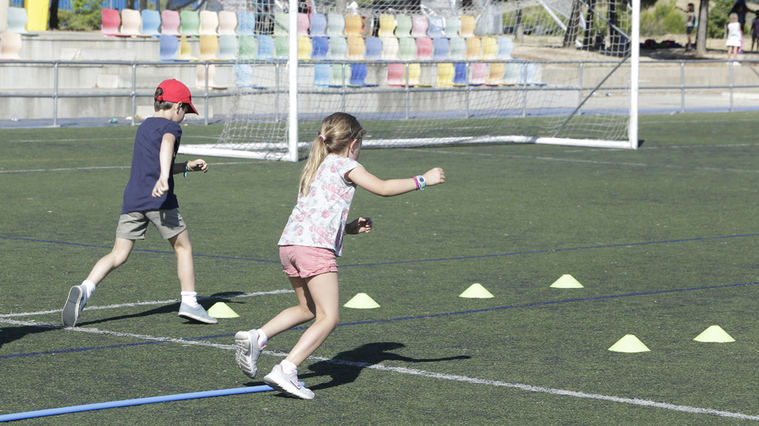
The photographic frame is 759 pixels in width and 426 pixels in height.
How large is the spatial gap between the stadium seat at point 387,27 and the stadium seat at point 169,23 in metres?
5.68

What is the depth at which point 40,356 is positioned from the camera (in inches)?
271

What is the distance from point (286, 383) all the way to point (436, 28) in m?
25.2

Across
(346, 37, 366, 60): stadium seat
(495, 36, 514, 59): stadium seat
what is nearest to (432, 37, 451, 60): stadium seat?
(346, 37, 366, 60): stadium seat

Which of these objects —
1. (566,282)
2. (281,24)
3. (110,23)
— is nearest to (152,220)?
(566,282)

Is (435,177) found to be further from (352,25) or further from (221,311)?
(352,25)

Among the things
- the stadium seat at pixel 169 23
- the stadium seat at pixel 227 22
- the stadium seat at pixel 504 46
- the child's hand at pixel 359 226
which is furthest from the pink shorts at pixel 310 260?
the stadium seat at pixel 169 23

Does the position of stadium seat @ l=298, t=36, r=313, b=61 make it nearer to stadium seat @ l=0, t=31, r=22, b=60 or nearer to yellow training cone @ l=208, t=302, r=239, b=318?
stadium seat @ l=0, t=31, r=22, b=60

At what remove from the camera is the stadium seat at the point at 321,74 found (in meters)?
29.5

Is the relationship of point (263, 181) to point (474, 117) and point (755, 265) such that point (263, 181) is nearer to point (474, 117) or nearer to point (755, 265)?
point (755, 265)

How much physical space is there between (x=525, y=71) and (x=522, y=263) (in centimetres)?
2282

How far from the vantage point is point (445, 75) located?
31500 mm

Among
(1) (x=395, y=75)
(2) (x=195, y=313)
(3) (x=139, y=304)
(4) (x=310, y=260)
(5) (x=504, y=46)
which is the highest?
(5) (x=504, y=46)

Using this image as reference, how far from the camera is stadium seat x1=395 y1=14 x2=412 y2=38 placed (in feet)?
99.6

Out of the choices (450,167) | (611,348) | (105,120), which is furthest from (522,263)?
(105,120)
